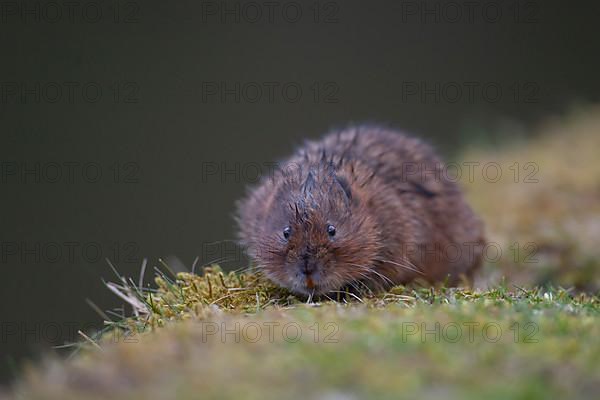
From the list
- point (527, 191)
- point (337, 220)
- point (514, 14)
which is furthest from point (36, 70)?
point (337, 220)

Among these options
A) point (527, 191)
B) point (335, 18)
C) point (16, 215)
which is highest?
point (335, 18)

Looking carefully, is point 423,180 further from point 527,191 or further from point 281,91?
point 281,91

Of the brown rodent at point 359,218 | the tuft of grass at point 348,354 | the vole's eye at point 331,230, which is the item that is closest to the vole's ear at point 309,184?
the brown rodent at point 359,218

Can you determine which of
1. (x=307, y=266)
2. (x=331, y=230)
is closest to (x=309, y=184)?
(x=331, y=230)

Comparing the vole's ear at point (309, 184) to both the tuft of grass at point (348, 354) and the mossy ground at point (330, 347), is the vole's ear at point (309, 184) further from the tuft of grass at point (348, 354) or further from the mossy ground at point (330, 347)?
the tuft of grass at point (348, 354)

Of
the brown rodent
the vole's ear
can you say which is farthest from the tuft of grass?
the vole's ear

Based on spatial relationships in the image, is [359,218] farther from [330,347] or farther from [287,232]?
[330,347]
